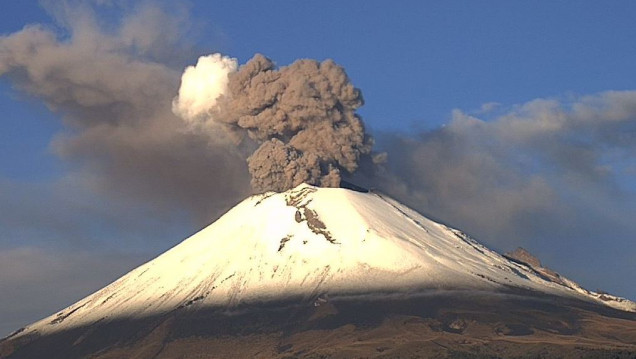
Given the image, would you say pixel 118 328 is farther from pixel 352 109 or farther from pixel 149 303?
pixel 352 109

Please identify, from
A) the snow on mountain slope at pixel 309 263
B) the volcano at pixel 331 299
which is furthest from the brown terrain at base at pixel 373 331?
the snow on mountain slope at pixel 309 263

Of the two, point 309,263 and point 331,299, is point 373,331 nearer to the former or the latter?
point 331,299

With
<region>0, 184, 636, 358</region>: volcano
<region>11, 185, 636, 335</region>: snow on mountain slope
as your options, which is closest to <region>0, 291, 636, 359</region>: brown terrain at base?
<region>0, 184, 636, 358</region>: volcano

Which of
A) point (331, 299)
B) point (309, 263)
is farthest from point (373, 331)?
point (309, 263)

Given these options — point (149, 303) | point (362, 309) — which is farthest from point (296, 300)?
point (149, 303)

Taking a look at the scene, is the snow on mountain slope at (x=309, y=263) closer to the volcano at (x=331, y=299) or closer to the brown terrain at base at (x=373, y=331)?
the volcano at (x=331, y=299)

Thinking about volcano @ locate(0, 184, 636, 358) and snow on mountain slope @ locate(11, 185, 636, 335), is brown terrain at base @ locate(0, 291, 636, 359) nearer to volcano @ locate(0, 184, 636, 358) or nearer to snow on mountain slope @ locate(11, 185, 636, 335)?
volcano @ locate(0, 184, 636, 358)

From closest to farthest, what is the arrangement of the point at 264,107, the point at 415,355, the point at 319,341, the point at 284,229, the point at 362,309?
the point at 415,355 → the point at 319,341 → the point at 362,309 → the point at 264,107 → the point at 284,229
